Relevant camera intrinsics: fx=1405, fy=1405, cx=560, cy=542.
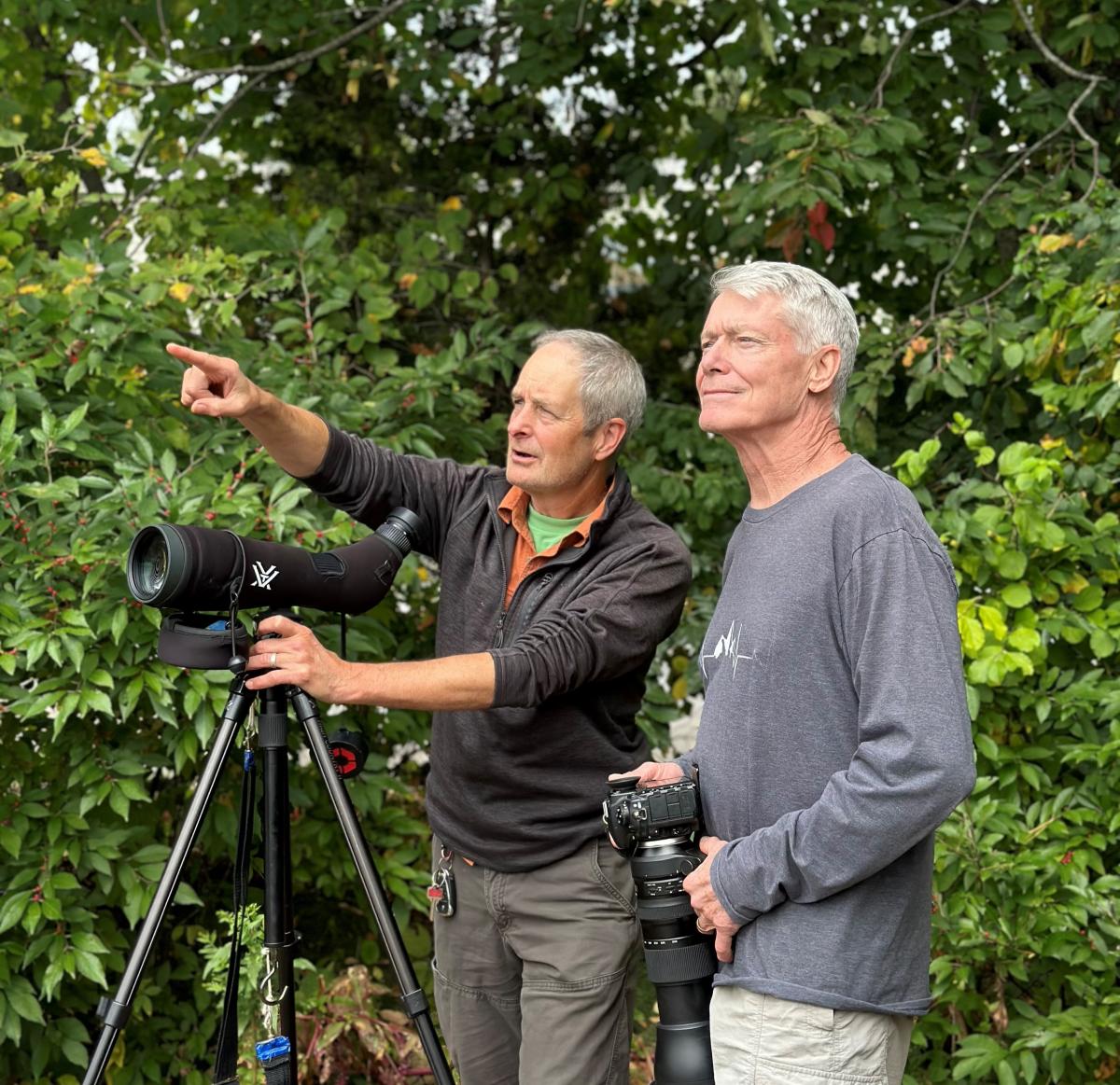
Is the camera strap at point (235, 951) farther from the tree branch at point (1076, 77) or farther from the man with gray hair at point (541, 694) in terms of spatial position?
the tree branch at point (1076, 77)

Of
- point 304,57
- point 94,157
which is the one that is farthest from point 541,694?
point 304,57

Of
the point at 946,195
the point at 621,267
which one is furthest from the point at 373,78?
the point at 946,195

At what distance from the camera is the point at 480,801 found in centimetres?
233

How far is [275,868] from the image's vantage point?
6.95 feet

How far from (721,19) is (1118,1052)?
3.23 metres

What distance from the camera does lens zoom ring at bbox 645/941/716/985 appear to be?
1787 millimetres

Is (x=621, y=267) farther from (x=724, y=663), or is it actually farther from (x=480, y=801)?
(x=724, y=663)

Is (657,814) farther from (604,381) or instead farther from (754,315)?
(604,381)

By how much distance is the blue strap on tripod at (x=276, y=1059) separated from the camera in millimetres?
2137

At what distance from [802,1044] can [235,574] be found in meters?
0.98

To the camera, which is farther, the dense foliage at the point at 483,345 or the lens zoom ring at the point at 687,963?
the dense foliage at the point at 483,345

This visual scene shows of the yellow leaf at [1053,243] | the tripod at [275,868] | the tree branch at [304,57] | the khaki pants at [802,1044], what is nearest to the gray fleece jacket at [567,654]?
the tripod at [275,868]

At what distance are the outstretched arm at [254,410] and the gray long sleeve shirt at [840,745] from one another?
0.90m

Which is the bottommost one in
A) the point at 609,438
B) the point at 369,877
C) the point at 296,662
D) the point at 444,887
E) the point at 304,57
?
the point at 444,887
